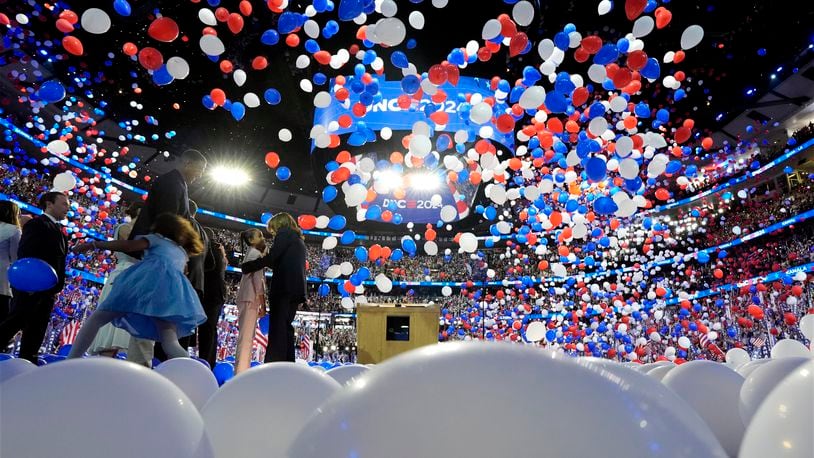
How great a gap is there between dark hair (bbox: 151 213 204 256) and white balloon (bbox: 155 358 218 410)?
102 centimetres

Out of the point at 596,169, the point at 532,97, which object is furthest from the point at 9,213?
the point at 596,169

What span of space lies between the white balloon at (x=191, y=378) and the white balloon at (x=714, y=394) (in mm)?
1644

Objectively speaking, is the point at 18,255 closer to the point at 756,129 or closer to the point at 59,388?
the point at 59,388

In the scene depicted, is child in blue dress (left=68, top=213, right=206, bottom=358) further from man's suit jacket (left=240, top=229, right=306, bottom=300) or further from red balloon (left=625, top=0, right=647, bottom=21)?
red balloon (left=625, top=0, right=647, bottom=21)

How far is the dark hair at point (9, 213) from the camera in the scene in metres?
3.53

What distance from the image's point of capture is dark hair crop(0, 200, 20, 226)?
353 centimetres

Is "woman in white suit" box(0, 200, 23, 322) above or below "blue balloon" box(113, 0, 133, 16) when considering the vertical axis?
below

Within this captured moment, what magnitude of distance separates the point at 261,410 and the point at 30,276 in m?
2.63

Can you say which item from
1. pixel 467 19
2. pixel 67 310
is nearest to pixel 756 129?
pixel 467 19

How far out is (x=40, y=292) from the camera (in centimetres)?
317

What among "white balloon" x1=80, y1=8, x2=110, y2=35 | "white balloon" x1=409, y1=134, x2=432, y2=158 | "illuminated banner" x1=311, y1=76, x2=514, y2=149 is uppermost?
"illuminated banner" x1=311, y1=76, x2=514, y2=149

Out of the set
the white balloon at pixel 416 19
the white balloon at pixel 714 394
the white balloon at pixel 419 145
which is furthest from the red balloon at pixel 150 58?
the white balloon at pixel 714 394

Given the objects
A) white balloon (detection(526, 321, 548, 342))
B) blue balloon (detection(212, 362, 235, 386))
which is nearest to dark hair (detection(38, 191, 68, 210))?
blue balloon (detection(212, 362, 235, 386))

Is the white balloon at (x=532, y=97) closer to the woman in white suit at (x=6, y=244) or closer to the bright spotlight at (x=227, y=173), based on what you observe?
the woman in white suit at (x=6, y=244)
